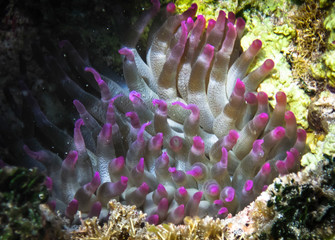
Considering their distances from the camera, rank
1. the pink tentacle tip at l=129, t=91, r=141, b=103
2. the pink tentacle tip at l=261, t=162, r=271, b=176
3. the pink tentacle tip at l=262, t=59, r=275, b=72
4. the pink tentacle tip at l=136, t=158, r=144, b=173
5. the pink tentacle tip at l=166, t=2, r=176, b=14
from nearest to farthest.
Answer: the pink tentacle tip at l=261, t=162, r=271, b=176
the pink tentacle tip at l=136, t=158, r=144, b=173
the pink tentacle tip at l=262, t=59, r=275, b=72
the pink tentacle tip at l=129, t=91, r=141, b=103
the pink tentacle tip at l=166, t=2, r=176, b=14

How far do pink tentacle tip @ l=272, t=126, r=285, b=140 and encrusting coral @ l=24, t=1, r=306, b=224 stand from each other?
0.03 feet

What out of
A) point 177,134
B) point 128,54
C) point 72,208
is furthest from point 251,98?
point 72,208

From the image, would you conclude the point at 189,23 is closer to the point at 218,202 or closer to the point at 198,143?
the point at 198,143

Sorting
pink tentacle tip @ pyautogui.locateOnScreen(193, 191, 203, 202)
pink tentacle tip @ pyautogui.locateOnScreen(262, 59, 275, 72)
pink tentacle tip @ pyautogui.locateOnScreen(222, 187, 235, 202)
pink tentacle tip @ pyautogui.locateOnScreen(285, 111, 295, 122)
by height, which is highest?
pink tentacle tip @ pyautogui.locateOnScreen(262, 59, 275, 72)

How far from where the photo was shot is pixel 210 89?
113 inches

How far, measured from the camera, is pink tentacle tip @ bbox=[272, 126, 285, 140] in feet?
7.68

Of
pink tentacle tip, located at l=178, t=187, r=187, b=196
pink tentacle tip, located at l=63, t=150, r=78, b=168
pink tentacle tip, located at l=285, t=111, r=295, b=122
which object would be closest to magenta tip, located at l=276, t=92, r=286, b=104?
pink tentacle tip, located at l=285, t=111, r=295, b=122

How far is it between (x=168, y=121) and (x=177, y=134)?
23 centimetres

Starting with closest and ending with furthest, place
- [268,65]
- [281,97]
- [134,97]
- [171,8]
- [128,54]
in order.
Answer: [281,97], [268,65], [134,97], [128,54], [171,8]

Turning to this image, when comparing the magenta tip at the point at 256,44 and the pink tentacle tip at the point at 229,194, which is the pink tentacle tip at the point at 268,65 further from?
the pink tentacle tip at the point at 229,194

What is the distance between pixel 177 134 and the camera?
2.81 meters

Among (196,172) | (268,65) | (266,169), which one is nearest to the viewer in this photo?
(266,169)

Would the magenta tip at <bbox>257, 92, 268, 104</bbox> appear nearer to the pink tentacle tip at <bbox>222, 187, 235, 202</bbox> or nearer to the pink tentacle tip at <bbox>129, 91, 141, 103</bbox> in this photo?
the pink tentacle tip at <bbox>222, 187, 235, 202</bbox>

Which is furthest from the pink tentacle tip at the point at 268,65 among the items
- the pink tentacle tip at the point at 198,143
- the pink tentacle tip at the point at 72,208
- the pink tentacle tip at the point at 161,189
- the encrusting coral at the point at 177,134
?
the pink tentacle tip at the point at 72,208
